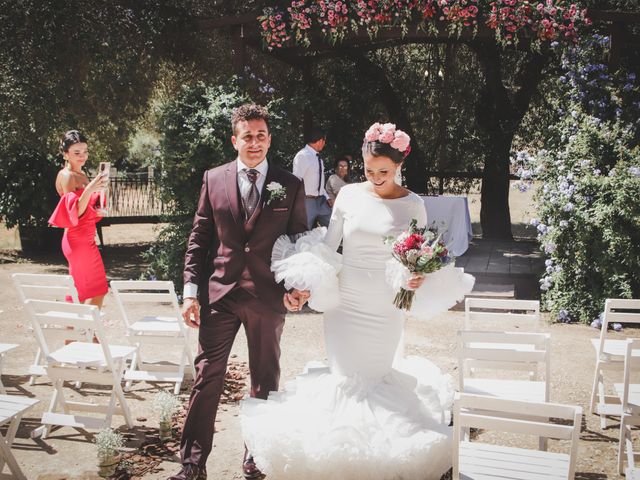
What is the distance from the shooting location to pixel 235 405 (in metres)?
5.10

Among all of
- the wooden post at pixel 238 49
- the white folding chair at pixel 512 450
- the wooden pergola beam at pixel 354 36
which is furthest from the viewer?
the wooden post at pixel 238 49

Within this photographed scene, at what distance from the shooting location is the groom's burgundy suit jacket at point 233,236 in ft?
12.1

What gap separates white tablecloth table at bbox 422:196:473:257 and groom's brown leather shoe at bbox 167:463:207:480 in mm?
7748

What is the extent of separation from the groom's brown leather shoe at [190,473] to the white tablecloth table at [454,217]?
7.75 metres

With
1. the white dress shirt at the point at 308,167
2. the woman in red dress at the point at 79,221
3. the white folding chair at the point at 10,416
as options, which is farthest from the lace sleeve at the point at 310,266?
the white dress shirt at the point at 308,167

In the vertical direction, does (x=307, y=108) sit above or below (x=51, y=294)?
above

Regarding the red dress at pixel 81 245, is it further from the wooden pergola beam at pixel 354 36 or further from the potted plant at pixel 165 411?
the wooden pergola beam at pixel 354 36

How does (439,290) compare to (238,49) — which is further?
(238,49)

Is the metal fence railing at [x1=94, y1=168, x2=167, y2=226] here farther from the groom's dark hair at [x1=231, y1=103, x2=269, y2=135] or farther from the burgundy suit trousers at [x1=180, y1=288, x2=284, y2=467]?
the burgundy suit trousers at [x1=180, y1=288, x2=284, y2=467]

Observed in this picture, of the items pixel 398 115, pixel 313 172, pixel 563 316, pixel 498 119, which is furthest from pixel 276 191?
pixel 398 115

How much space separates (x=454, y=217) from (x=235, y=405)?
6.93 metres

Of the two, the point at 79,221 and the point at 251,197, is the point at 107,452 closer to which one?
the point at 251,197

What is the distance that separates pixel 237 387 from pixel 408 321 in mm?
3059

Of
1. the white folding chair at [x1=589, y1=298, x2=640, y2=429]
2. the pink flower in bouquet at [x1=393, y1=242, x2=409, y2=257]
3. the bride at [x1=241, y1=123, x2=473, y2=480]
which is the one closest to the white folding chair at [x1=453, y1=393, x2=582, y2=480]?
the bride at [x1=241, y1=123, x2=473, y2=480]
